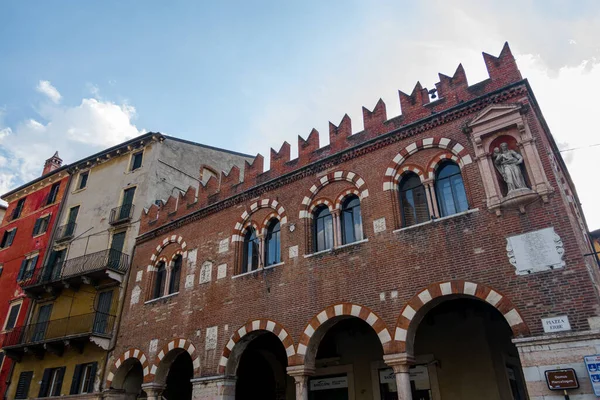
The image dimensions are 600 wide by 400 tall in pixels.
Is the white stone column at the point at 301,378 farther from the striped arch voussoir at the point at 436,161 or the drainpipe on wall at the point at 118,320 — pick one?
the drainpipe on wall at the point at 118,320

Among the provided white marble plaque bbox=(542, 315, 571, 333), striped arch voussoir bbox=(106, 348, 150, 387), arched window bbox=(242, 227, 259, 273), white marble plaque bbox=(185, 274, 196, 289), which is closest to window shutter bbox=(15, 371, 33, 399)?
striped arch voussoir bbox=(106, 348, 150, 387)

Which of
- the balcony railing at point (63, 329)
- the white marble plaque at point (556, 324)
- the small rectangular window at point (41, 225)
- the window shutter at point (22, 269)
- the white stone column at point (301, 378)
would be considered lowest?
the white stone column at point (301, 378)

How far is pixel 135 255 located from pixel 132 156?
6714 millimetres

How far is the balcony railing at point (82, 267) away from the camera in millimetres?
19891

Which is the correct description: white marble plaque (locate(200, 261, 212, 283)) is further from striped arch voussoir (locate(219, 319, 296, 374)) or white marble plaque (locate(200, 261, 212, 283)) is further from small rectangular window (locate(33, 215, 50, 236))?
small rectangular window (locate(33, 215, 50, 236))

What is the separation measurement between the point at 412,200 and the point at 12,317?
2295 cm

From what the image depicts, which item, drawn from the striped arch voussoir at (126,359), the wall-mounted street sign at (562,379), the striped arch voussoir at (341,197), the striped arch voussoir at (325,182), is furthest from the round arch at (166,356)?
the wall-mounted street sign at (562,379)

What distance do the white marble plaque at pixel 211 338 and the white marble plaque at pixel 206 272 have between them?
6.56 feet

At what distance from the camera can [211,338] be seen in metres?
15.1

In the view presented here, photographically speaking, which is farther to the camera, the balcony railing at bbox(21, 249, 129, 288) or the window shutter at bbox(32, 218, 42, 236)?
the window shutter at bbox(32, 218, 42, 236)

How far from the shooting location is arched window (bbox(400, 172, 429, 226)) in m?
12.4

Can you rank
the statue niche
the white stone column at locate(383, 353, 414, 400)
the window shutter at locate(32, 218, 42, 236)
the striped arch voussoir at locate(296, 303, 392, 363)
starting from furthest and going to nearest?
the window shutter at locate(32, 218, 42, 236), the striped arch voussoir at locate(296, 303, 392, 363), the statue niche, the white stone column at locate(383, 353, 414, 400)

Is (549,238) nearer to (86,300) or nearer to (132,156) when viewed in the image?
(86,300)

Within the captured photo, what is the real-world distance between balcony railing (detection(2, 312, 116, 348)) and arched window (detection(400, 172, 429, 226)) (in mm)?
13712
